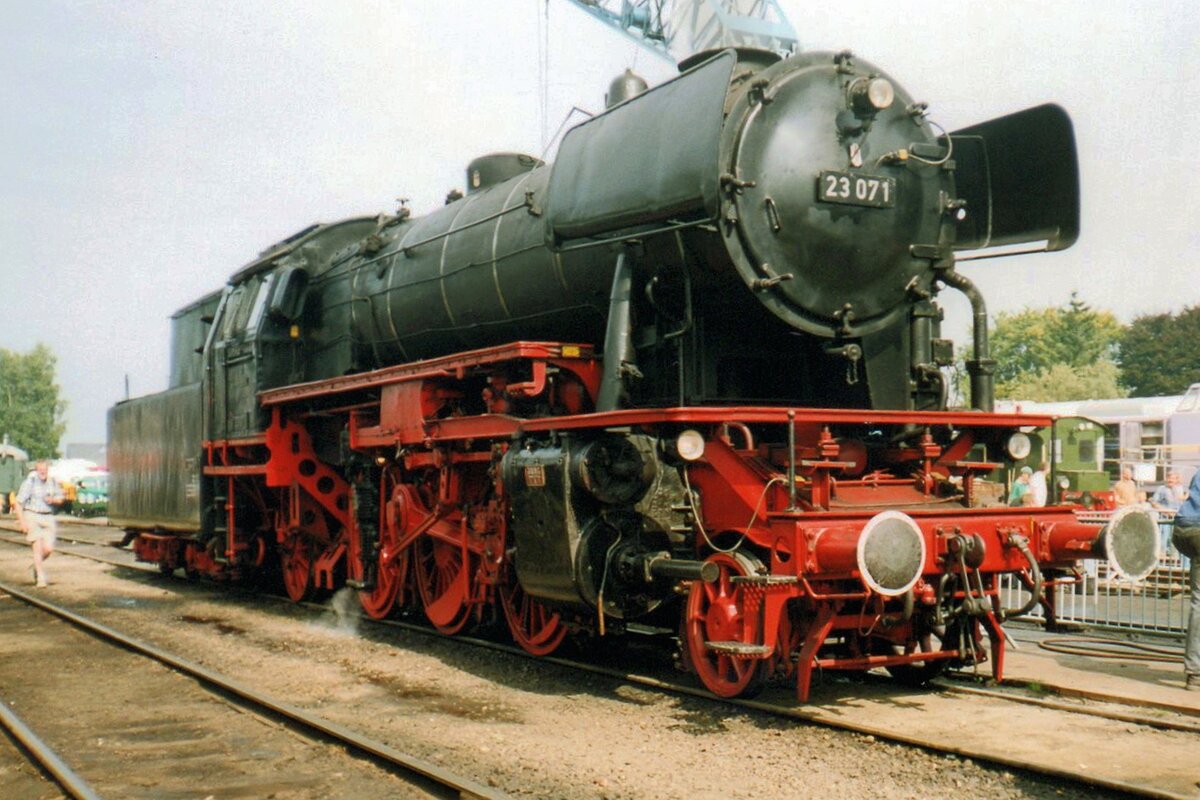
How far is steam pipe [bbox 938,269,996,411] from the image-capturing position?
24.0 ft

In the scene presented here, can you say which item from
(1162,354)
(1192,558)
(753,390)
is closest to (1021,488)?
(1192,558)

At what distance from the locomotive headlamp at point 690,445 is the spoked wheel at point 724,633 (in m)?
0.59

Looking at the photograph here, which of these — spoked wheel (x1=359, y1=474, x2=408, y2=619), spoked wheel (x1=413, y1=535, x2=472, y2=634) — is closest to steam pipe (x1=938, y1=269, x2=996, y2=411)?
spoked wheel (x1=413, y1=535, x2=472, y2=634)

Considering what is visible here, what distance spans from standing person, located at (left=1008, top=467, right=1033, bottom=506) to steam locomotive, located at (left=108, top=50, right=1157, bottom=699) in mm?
5717

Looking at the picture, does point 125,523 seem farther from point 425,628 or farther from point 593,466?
point 593,466

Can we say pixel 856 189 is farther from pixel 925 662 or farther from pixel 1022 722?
pixel 1022 722

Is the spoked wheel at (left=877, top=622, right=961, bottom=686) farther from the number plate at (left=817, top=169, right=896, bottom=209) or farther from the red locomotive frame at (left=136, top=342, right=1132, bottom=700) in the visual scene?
the number plate at (left=817, top=169, right=896, bottom=209)

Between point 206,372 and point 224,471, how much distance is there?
5.39 feet

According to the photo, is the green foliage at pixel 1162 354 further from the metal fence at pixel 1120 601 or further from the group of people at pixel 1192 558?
the group of people at pixel 1192 558

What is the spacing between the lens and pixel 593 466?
273 inches

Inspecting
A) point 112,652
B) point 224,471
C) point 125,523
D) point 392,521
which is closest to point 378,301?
point 392,521

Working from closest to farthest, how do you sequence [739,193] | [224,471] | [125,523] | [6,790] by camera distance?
1. [6,790]
2. [739,193]
3. [224,471]
4. [125,523]

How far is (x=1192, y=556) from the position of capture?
26.1ft

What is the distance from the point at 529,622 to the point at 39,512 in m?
9.79
